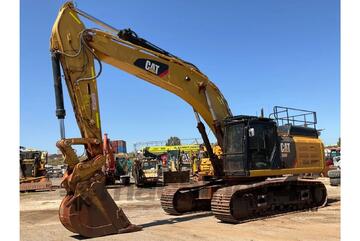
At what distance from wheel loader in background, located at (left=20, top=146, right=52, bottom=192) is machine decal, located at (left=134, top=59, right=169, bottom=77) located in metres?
18.3

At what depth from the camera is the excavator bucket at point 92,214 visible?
869cm

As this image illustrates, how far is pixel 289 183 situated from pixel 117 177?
2100 cm

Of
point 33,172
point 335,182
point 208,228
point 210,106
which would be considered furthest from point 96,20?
point 33,172

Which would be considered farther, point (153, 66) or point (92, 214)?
point (153, 66)

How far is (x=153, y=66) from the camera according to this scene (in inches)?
447

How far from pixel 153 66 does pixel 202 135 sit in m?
2.91

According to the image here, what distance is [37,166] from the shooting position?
29328mm

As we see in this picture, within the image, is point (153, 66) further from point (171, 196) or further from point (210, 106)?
point (171, 196)

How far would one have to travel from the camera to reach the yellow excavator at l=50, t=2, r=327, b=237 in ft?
29.7

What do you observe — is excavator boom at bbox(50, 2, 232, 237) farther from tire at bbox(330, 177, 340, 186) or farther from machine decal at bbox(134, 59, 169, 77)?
tire at bbox(330, 177, 340, 186)

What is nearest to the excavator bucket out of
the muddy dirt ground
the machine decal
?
the muddy dirt ground

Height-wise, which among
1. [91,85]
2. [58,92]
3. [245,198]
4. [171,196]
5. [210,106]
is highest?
[91,85]
